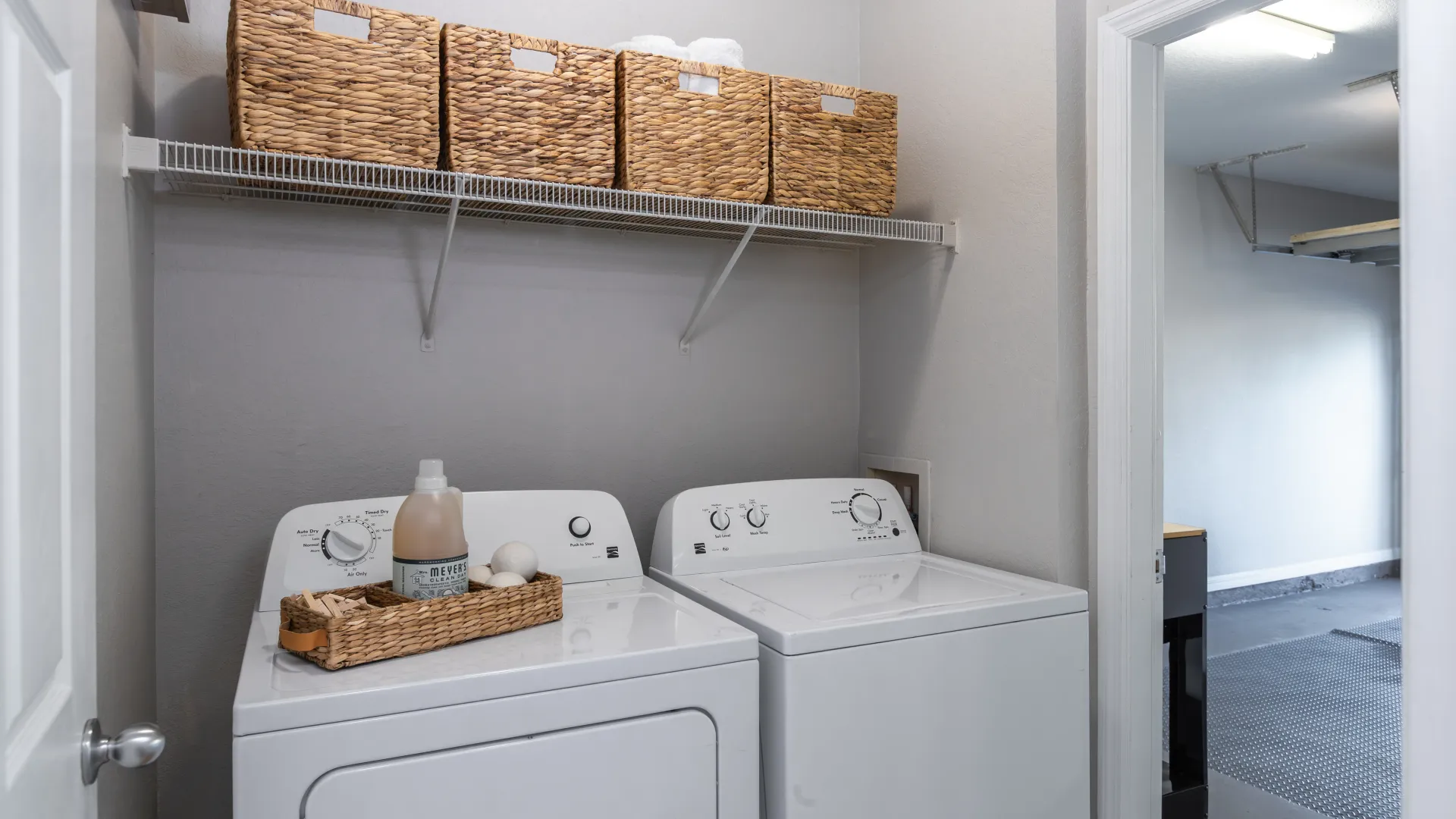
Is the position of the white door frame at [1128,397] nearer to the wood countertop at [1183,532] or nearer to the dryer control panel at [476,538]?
the wood countertop at [1183,532]

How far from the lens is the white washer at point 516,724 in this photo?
104cm

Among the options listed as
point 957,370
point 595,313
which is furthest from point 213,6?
point 957,370

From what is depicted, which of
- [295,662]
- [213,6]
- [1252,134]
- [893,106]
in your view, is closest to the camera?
[295,662]

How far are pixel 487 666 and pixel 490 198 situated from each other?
85 cm

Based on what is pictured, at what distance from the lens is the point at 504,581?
4.59 feet

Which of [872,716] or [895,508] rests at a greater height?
[895,508]

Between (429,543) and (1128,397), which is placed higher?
(1128,397)

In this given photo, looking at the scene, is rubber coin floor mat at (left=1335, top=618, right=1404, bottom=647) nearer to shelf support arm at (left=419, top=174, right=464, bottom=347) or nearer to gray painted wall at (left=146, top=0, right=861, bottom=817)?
gray painted wall at (left=146, top=0, right=861, bottom=817)

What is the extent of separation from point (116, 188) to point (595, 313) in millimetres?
983

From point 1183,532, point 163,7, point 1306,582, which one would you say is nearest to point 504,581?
point 163,7

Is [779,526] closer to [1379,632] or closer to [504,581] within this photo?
[504,581]

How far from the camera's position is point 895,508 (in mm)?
2037

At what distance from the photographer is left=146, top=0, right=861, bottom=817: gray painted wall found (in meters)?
1.67

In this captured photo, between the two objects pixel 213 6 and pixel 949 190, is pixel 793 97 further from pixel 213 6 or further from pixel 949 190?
pixel 213 6
